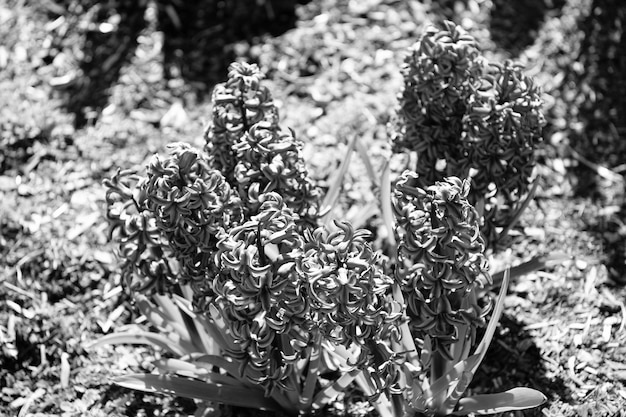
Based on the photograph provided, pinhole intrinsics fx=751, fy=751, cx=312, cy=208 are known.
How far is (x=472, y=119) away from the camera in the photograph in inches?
128

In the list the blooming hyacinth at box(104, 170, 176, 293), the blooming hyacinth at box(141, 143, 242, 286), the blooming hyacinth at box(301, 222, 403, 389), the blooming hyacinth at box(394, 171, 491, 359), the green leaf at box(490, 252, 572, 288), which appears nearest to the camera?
the blooming hyacinth at box(301, 222, 403, 389)

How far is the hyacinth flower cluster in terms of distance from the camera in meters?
3.20

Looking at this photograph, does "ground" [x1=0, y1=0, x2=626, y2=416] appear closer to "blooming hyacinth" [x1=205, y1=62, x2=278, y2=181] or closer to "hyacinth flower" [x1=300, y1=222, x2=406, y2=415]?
"hyacinth flower" [x1=300, y1=222, x2=406, y2=415]

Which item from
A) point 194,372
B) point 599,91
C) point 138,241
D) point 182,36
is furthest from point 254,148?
point 599,91

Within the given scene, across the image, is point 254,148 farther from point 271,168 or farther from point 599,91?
point 599,91

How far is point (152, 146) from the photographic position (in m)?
4.53

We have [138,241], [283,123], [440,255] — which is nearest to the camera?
[440,255]

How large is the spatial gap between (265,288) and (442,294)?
678 millimetres

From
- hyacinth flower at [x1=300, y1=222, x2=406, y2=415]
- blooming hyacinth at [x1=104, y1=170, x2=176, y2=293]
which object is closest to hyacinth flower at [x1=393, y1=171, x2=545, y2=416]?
hyacinth flower at [x1=300, y1=222, x2=406, y2=415]

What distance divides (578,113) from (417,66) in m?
1.82

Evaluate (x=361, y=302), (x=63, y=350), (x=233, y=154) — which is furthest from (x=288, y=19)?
(x=361, y=302)

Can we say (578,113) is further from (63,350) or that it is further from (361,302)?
(63,350)

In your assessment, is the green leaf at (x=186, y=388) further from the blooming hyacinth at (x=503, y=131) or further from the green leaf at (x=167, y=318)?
the blooming hyacinth at (x=503, y=131)

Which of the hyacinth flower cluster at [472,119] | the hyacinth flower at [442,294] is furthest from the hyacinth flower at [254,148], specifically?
the hyacinth flower cluster at [472,119]
